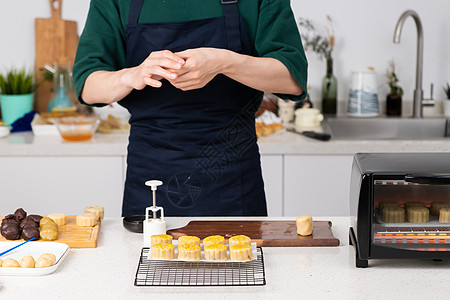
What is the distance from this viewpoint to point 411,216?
135cm

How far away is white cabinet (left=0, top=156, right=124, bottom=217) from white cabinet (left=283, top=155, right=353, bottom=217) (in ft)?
2.31

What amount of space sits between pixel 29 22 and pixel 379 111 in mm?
1786

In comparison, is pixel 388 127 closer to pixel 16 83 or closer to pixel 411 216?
pixel 16 83

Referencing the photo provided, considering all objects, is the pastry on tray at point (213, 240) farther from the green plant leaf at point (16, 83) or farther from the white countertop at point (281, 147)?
the green plant leaf at point (16, 83)

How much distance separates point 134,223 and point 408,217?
0.63 metres

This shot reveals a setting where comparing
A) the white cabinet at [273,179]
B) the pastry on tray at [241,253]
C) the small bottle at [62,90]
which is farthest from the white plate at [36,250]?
the small bottle at [62,90]

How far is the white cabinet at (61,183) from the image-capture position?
9.04 ft

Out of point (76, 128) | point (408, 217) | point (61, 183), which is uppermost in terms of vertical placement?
point (76, 128)

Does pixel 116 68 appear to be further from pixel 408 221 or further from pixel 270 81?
pixel 408 221

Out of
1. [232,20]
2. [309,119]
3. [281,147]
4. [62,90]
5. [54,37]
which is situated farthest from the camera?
[54,37]

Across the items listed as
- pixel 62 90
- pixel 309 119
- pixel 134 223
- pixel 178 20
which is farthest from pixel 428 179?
pixel 62 90

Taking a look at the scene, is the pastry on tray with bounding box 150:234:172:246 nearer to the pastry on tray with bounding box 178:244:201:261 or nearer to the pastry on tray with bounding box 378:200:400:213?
the pastry on tray with bounding box 178:244:201:261

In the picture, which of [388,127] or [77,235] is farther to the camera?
[388,127]

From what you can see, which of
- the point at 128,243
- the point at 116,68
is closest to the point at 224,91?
the point at 116,68
